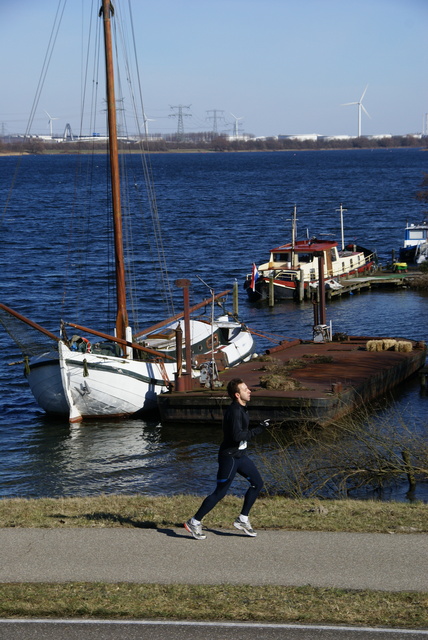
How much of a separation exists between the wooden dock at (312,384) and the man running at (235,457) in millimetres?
10659

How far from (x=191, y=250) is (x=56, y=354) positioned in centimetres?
4875

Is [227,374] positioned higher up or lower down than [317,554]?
lower down

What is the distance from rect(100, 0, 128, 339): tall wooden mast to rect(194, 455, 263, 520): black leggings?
18.1 m

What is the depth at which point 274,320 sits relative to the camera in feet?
162

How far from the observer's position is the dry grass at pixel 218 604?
31.8 feet

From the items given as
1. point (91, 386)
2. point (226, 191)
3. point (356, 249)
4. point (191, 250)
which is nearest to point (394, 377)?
point (91, 386)

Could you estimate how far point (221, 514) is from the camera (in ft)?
45.2

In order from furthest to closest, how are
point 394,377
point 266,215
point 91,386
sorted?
point 266,215
point 394,377
point 91,386

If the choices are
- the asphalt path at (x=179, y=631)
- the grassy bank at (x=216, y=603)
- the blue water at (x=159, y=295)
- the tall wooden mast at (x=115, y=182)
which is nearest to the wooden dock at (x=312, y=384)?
the blue water at (x=159, y=295)

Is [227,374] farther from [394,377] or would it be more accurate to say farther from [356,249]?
[356,249]

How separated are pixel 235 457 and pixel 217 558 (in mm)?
1285

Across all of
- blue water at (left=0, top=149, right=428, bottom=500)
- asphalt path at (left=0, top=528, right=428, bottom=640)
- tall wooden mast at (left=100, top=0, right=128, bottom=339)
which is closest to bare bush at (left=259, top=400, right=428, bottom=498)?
blue water at (left=0, top=149, right=428, bottom=500)

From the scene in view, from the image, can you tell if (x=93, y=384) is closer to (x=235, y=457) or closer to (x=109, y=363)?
(x=109, y=363)

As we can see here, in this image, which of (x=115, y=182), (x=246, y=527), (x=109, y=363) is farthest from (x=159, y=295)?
(x=246, y=527)
